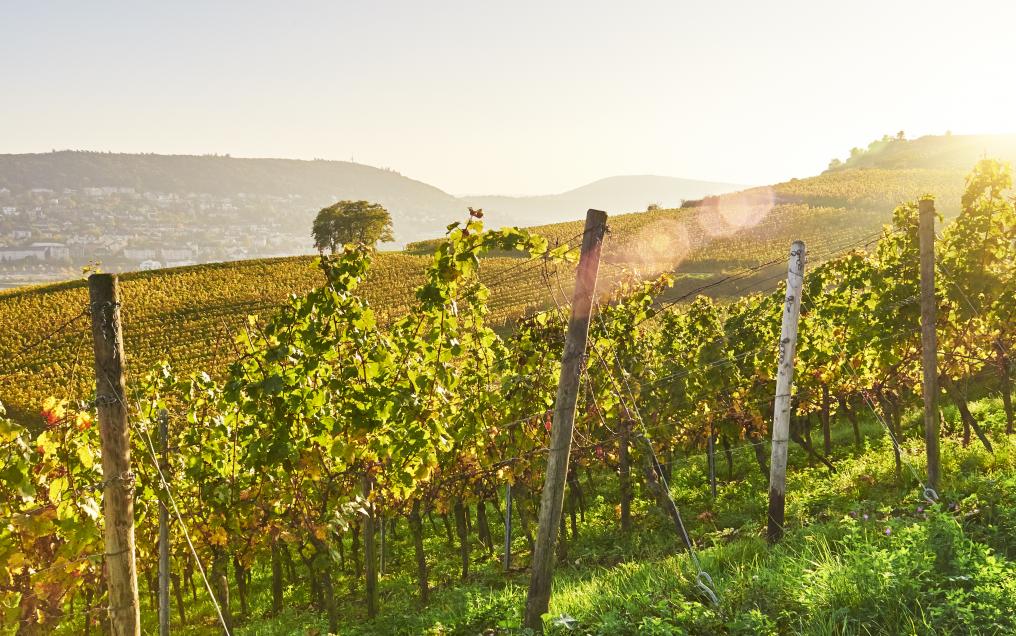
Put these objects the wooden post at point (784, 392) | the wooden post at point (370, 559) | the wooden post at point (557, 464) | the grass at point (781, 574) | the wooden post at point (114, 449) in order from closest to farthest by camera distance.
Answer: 1. the wooden post at point (114, 449)
2. the grass at point (781, 574)
3. the wooden post at point (557, 464)
4. the wooden post at point (784, 392)
5. the wooden post at point (370, 559)

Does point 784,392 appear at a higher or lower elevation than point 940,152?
lower

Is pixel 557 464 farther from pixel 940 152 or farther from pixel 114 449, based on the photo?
pixel 940 152

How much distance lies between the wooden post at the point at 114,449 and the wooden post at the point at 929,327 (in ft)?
34.4

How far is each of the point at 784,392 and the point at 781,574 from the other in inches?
111

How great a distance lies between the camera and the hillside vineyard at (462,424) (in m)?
6.71

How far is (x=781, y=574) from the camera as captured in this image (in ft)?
20.5

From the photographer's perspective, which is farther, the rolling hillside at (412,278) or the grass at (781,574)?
the rolling hillside at (412,278)

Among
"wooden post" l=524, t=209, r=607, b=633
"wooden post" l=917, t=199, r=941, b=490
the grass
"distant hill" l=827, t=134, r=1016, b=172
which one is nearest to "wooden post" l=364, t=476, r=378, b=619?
the grass

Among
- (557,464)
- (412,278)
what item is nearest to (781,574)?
(557,464)

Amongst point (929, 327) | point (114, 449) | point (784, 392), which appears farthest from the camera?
point (929, 327)

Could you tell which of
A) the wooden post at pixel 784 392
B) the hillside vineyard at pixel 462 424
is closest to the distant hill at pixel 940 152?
the hillside vineyard at pixel 462 424

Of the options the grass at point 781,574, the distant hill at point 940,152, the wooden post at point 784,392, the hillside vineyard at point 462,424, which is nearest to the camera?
the grass at point 781,574

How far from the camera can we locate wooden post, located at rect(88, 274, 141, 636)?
5066 mm

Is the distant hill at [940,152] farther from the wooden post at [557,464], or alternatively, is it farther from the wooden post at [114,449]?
the wooden post at [114,449]
